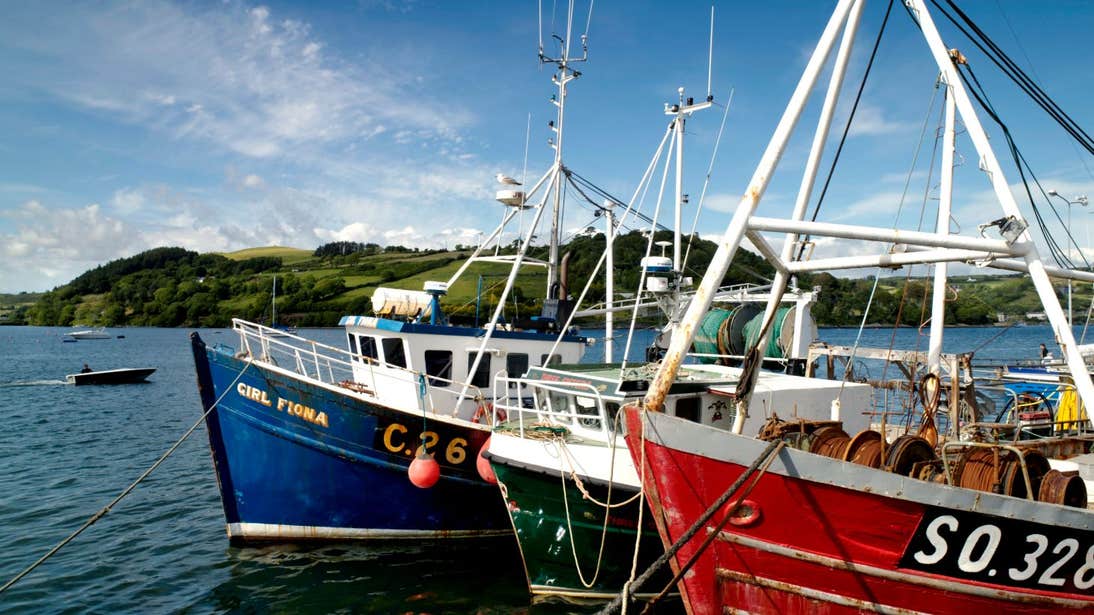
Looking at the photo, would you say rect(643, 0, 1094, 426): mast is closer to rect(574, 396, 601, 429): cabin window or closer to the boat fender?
the boat fender

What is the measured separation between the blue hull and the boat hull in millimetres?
2538

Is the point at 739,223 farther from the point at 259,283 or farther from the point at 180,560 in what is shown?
the point at 259,283

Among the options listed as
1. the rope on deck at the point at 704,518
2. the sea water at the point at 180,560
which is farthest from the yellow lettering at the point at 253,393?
the rope on deck at the point at 704,518

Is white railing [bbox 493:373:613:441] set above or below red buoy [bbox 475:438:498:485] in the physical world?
above

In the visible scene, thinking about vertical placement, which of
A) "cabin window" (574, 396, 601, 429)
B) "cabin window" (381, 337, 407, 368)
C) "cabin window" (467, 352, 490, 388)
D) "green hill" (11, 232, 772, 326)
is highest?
"green hill" (11, 232, 772, 326)

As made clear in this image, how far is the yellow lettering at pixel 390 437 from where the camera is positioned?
12.5 metres

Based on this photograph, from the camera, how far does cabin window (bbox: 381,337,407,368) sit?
1445 cm

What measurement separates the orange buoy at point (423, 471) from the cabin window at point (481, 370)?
131 inches

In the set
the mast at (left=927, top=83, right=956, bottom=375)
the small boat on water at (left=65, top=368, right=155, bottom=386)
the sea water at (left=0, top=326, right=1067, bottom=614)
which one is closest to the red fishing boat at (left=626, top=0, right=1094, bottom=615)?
the mast at (left=927, top=83, right=956, bottom=375)

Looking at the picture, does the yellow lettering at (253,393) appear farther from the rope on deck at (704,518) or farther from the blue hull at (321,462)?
the rope on deck at (704,518)

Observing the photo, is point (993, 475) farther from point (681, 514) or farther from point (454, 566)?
point (454, 566)

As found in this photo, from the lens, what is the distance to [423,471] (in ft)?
38.4

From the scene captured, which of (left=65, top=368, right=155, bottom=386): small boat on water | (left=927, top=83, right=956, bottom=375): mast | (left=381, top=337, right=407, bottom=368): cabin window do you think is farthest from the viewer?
(left=65, top=368, right=155, bottom=386): small boat on water

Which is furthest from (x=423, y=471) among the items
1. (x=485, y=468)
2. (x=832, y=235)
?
(x=832, y=235)
